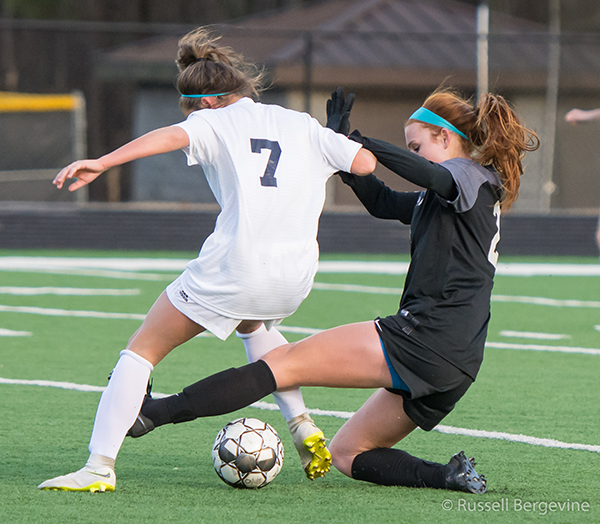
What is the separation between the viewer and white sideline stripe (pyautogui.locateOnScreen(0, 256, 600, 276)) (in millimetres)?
11781

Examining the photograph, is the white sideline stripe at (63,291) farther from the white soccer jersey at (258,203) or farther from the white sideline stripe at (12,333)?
the white soccer jersey at (258,203)

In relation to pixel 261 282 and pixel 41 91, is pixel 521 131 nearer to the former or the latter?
pixel 261 282

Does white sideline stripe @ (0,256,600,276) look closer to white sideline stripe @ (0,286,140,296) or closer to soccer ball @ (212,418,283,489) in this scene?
white sideline stripe @ (0,286,140,296)

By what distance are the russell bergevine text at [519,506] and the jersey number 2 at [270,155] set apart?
131cm

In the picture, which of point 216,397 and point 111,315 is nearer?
point 216,397

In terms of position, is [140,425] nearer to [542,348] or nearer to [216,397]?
[216,397]

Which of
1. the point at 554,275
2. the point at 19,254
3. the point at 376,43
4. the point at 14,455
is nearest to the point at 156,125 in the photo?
the point at 376,43

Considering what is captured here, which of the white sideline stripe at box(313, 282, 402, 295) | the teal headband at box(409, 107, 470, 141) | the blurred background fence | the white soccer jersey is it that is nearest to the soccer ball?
the white soccer jersey

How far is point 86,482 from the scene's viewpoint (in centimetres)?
337

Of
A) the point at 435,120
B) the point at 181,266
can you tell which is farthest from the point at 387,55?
the point at 435,120

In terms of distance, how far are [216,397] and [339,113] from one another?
118cm

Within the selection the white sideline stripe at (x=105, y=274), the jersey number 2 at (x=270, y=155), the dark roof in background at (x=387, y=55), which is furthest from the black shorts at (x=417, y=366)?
the dark roof in background at (x=387, y=55)

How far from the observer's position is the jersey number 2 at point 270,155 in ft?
11.0

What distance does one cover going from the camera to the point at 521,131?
3617 millimetres
